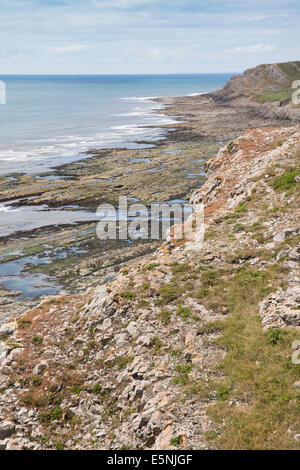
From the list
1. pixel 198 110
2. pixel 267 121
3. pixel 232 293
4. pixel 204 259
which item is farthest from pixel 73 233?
pixel 198 110

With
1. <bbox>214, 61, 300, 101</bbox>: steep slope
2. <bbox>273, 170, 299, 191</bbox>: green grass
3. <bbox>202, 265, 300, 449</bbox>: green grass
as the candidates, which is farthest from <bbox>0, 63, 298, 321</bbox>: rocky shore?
<bbox>214, 61, 300, 101</bbox>: steep slope

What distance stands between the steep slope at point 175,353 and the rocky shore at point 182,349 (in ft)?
0.16

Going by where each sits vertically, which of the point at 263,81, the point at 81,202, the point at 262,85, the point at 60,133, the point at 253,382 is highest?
the point at 263,81

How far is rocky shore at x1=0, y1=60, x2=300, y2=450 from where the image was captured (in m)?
12.6

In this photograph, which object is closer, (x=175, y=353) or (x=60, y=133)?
(x=175, y=353)

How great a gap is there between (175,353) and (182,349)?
1.13 feet

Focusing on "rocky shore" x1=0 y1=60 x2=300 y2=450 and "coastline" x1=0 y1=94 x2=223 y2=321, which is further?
"coastline" x1=0 y1=94 x2=223 y2=321

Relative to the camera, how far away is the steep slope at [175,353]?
1254 cm

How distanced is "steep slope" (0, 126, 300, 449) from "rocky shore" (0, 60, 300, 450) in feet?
0.16

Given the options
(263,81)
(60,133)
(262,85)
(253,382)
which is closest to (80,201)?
(253,382)

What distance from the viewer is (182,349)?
623 inches

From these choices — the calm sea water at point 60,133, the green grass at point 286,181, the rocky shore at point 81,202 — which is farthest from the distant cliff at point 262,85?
the green grass at point 286,181

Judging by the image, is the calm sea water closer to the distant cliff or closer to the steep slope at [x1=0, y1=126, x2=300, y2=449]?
the distant cliff

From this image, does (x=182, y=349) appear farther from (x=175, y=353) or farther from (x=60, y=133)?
(x=60, y=133)
